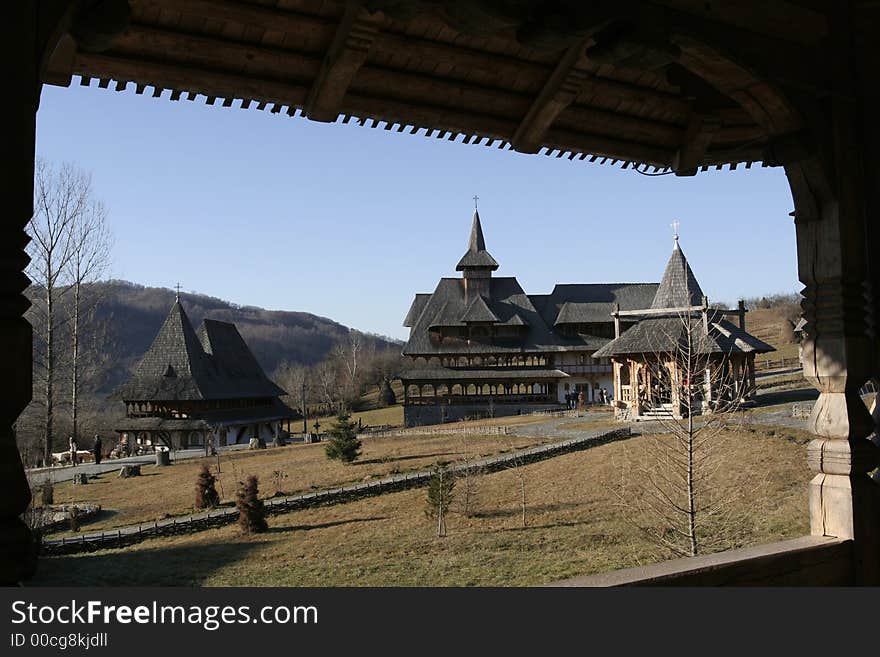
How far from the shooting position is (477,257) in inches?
1987

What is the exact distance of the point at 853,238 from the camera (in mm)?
4434

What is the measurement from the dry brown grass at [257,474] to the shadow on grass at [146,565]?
3142 mm

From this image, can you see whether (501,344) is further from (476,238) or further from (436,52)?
(436,52)

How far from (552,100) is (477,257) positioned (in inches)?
1817

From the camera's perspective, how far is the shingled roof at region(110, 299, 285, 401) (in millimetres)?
40750

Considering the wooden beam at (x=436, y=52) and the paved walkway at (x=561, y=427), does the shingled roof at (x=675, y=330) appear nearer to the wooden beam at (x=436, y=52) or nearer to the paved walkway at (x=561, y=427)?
the paved walkway at (x=561, y=427)

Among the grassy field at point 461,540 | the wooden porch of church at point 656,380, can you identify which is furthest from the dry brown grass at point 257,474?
the wooden porch of church at point 656,380

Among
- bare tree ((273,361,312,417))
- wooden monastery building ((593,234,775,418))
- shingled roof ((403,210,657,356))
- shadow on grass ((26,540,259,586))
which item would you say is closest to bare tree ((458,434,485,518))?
shadow on grass ((26,540,259,586))

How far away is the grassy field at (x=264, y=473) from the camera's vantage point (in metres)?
22.0

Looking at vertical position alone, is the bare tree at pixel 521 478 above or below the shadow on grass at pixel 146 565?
above

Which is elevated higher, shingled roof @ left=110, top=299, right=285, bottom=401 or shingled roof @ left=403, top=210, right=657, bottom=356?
shingled roof @ left=403, top=210, right=657, bottom=356

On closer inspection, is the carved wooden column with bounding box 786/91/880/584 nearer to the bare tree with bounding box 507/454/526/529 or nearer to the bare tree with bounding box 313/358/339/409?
the bare tree with bounding box 507/454/526/529

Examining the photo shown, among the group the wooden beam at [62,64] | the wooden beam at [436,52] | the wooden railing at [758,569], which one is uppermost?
the wooden beam at [436,52]

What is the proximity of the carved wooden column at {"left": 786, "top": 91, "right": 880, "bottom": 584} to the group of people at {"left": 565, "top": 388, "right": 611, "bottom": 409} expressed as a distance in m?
39.5
